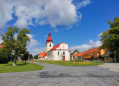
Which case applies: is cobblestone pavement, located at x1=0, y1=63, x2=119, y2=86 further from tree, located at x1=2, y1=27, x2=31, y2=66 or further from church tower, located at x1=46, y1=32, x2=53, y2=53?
church tower, located at x1=46, y1=32, x2=53, y2=53

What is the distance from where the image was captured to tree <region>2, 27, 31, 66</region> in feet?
77.4

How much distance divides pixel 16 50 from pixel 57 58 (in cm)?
4146

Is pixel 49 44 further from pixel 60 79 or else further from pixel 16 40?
pixel 60 79

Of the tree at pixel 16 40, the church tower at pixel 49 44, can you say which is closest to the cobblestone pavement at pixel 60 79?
the tree at pixel 16 40

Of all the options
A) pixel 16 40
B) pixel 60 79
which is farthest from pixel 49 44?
pixel 60 79

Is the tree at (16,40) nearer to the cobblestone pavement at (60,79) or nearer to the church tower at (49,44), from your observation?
the cobblestone pavement at (60,79)

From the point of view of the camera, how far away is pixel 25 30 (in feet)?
83.5

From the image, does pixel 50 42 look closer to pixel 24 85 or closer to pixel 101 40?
pixel 101 40

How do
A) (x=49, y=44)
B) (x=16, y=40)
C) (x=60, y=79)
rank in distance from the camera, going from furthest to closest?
(x=49, y=44), (x=16, y=40), (x=60, y=79)

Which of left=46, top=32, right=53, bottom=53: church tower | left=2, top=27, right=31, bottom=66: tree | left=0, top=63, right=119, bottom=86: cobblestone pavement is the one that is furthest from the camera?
left=46, top=32, right=53, bottom=53: church tower

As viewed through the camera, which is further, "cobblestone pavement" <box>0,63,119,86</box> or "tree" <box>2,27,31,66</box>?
"tree" <box>2,27,31,66</box>

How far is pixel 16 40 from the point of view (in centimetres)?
2464

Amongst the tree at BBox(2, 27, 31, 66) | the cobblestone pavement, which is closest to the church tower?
the tree at BBox(2, 27, 31, 66)

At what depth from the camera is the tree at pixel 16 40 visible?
928 inches
